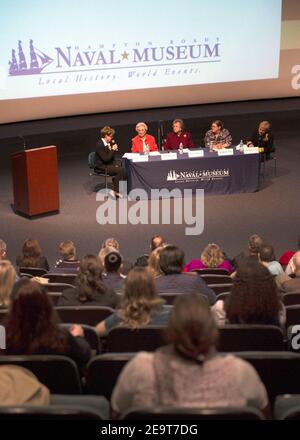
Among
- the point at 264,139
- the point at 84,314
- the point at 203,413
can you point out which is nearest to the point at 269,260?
the point at 84,314

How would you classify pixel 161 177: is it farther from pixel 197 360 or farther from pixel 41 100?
pixel 197 360

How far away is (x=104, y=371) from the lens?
12.2 ft

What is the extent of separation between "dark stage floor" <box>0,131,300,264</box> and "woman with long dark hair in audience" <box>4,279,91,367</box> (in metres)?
4.99

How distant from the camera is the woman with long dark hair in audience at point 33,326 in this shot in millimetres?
3740

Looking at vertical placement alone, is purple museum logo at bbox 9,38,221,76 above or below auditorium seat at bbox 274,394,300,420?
above

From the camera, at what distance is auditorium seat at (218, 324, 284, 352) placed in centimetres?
416

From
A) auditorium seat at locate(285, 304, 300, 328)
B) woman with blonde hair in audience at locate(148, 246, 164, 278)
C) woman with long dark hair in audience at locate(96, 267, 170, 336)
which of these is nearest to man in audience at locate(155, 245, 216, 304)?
woman with blonde hair in audience at locate(148, 246, 164, 278)

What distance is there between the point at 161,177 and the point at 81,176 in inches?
69.3

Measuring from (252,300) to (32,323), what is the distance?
4.36 ft

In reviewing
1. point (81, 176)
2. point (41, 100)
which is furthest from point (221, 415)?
point (41, 100)

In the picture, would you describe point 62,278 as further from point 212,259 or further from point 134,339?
point 134,339

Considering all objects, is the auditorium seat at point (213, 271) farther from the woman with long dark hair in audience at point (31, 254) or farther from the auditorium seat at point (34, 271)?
the woman with long dark hair in audience at point (31, 254)

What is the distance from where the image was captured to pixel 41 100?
14.1m

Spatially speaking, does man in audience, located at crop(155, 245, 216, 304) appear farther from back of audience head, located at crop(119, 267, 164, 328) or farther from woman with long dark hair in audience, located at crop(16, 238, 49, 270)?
woman with long dark hair in audience, located at crop(16, 238, 49, 270)
